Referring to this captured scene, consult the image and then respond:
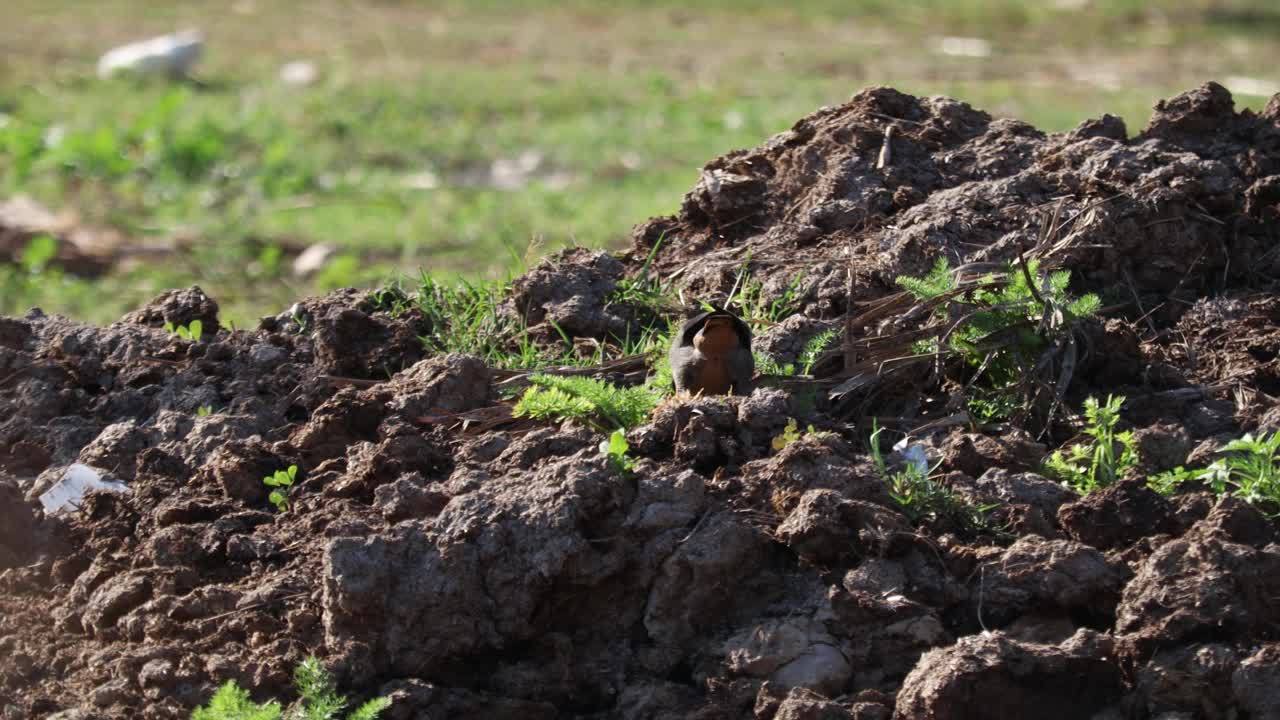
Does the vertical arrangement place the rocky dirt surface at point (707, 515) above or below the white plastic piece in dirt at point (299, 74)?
above

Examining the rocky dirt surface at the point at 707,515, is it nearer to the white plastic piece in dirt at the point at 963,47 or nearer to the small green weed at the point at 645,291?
the small green weed at the point at 645,291

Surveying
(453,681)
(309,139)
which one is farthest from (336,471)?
(309,139)

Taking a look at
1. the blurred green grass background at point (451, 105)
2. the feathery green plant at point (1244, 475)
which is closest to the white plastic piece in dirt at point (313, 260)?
the blurred green grass background at point (451, 105)

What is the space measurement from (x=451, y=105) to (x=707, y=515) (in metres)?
11.5

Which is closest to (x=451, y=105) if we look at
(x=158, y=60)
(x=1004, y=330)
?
(x=158, y=60)

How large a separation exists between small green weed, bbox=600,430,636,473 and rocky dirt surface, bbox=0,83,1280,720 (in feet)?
0.10

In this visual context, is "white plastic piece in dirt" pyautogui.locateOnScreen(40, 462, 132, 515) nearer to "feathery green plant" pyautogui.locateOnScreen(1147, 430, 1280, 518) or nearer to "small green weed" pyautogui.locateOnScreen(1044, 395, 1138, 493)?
"small green weed" pyautogui.locateOnScreen(1044, 395, 1138, 493)

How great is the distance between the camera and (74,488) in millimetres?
3715

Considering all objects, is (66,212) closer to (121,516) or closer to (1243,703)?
(121,516)

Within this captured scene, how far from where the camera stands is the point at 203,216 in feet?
33.5

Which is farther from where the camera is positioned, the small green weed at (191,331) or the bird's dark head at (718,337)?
the small green weed at (191,331)

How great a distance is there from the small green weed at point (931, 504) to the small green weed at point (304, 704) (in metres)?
1.17

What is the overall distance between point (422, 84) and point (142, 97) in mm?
2737

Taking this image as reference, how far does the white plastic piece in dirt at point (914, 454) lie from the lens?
11.1 ft
